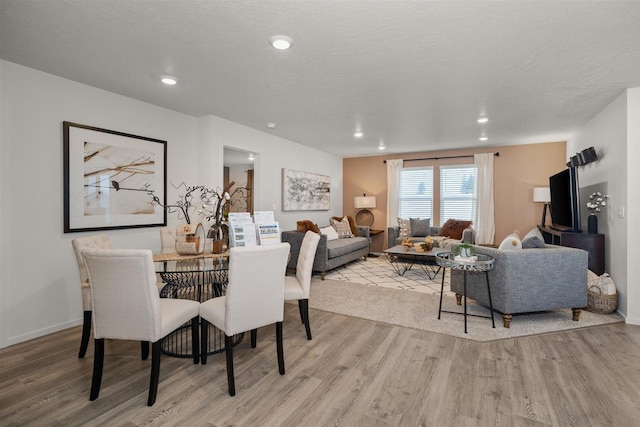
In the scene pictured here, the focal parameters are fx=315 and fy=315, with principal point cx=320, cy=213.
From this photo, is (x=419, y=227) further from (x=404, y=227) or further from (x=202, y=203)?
(x=202, y=203)

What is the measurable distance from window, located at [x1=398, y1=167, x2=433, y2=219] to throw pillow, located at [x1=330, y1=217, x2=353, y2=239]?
4.97 feet

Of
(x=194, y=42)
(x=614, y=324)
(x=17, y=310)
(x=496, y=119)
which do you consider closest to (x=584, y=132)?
(x=496, y=119)

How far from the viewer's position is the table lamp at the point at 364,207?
7.54 m

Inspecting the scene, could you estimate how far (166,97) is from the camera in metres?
3.57

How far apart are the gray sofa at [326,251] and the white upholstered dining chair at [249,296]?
282cm

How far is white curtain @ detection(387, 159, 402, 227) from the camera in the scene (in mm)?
7457

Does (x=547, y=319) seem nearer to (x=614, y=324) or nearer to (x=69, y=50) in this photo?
(x=614, y=324)

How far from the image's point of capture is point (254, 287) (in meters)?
2.10

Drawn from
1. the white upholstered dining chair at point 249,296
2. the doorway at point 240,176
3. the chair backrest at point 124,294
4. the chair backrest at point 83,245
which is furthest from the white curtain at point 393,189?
the chair backrest at point 124,294

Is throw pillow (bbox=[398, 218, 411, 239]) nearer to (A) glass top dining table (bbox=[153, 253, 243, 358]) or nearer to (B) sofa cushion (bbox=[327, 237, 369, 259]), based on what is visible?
(B) sofa cushion (bbox=[327, 237, 369, 259])

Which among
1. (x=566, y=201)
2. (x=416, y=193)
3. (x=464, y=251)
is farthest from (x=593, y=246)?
(x=416, y=193)

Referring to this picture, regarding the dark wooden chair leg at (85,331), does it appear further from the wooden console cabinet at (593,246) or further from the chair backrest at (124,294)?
the wooden console cabinet at (593,246)

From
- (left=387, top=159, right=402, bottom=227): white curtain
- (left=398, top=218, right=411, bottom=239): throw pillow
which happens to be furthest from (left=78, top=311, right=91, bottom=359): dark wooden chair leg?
(left=387, top=159, right=402, bottom=227): white curtain

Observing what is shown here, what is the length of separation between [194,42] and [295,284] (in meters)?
2.15
